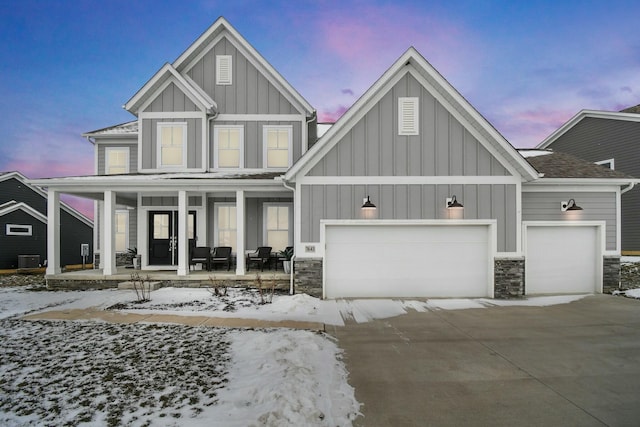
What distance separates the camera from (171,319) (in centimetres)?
652

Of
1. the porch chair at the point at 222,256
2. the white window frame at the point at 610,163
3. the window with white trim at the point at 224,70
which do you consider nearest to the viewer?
the porch chair at the point at 222,256

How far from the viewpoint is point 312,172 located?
28.7ft

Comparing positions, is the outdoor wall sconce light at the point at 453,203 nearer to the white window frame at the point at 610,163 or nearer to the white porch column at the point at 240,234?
the white porch column at the point at 240,234

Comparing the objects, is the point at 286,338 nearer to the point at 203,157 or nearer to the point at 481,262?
the point at 481,262

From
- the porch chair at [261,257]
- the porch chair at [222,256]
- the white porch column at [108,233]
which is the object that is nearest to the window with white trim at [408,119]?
the porch chair at [261,257]

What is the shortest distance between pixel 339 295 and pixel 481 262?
3.98 meters

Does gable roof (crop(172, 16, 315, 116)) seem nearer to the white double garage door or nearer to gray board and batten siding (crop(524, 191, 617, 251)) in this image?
the white double garage door

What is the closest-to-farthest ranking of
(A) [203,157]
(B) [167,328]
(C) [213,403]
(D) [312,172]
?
(C) [213,403]
(B) [167,328]
(D) [312,172]
(A) [203,157]

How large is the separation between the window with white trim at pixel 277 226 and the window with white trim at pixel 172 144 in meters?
3.53

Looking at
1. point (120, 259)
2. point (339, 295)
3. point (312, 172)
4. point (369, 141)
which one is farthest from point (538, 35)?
point (120, 259)

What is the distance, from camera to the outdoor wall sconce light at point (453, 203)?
8469 millimetres

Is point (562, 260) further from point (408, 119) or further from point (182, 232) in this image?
point (182, 232)

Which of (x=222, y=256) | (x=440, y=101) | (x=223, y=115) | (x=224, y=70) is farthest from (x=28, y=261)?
(x=440, y=101)

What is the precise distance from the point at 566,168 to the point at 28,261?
74.8 ft
